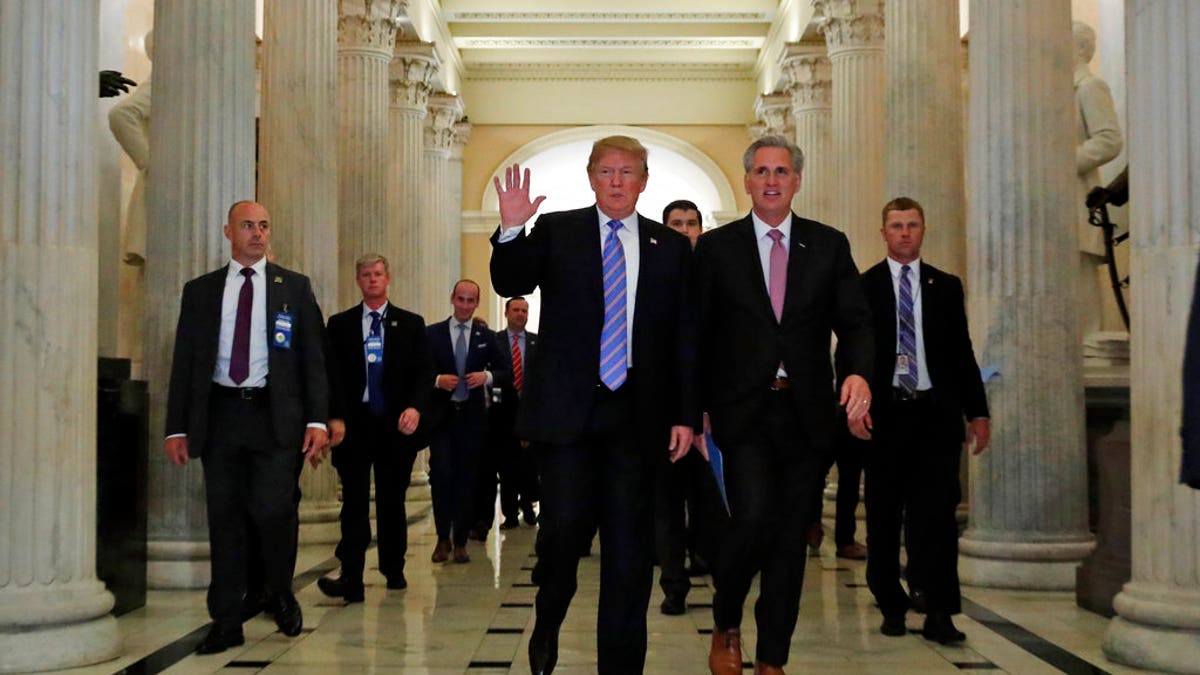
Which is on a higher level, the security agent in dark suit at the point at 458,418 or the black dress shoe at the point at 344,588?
the security agent in dark suit at the point at 458,418

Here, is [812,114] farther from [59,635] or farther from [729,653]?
[59,635]

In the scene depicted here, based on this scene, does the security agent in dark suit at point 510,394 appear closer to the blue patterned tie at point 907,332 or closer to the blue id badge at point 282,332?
the blue id badge at point 282,332

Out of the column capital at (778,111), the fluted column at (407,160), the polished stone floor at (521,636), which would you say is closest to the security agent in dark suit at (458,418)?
the polished stone floor at (521,636)

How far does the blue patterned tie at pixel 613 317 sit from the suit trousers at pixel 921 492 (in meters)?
2.00

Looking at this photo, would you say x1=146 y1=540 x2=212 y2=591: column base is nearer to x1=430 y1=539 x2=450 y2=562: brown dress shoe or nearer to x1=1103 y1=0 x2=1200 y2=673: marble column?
x1=430 y1=539 x2=450 y2=562: brown dress shoe

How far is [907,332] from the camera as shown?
6422 mm

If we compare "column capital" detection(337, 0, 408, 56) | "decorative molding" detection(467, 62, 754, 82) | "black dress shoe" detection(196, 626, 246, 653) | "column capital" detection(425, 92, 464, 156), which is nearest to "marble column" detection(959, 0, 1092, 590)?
"black dress shoe" detection(196, 626, 246, 653)

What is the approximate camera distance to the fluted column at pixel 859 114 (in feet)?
51.7

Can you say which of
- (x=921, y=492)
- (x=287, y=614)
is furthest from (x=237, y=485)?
(x=921, y=492)

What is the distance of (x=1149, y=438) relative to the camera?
5.65m

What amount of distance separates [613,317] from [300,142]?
6.80 meters

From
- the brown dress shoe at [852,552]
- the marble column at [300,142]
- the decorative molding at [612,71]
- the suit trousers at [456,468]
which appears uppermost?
the decorative molding at [612,71]

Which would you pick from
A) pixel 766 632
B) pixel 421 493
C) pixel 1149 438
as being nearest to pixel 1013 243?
pixel 1149 438

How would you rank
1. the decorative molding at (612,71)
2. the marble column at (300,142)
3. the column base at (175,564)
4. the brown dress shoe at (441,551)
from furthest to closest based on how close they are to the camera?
1. the decorative molding at (612,71)
2. the marble column at (300,142)
3. the brown dress shoe at (441,551)
4. the column base at (175,564)
